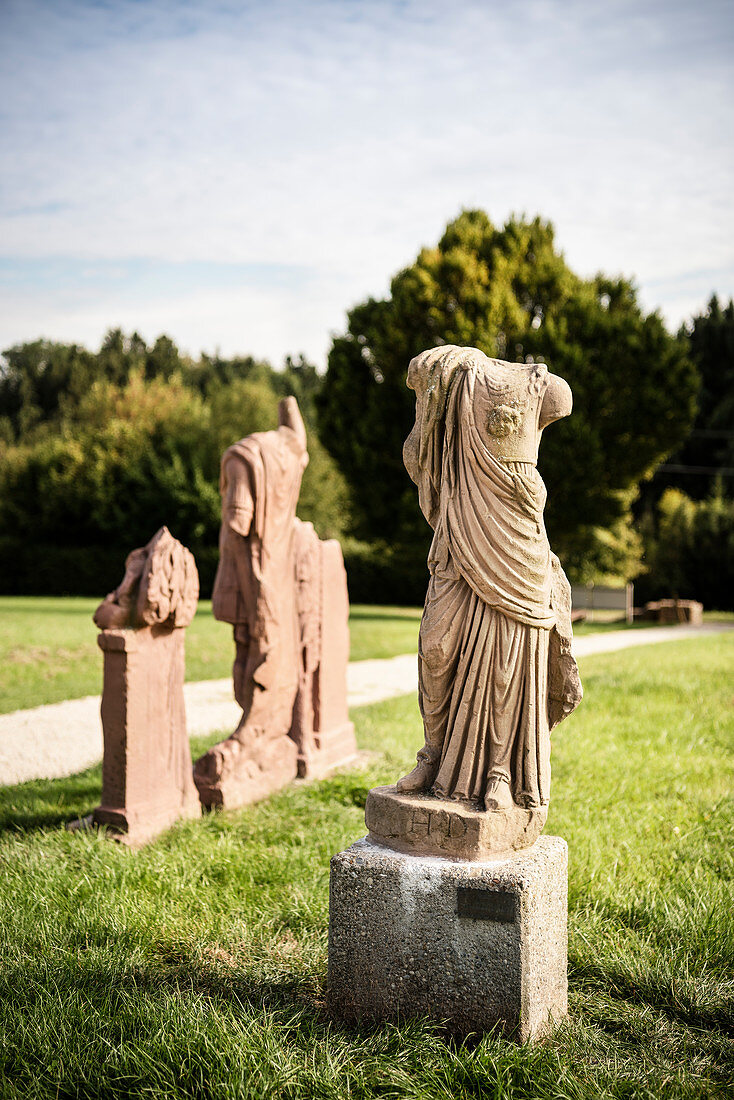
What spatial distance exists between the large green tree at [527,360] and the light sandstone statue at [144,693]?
14.3 m

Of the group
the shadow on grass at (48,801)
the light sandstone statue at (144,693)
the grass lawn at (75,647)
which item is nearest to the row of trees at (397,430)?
the grass lawn at (75,647)

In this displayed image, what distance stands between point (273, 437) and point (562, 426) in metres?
13.6

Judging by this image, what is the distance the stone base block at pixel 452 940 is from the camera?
286cm

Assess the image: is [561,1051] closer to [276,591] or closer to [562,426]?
[276,591]

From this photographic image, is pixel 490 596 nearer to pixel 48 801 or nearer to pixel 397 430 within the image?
pixel 48 801

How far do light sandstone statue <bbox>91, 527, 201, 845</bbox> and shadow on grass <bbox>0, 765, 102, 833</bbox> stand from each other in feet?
2.11

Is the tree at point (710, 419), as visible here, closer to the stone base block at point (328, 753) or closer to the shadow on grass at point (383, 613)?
the shadow on grass at point (383, 613)

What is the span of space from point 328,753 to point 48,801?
2049 mm

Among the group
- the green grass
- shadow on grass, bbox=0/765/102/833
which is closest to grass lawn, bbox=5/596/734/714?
the green grass

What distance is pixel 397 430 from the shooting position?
20719 mm

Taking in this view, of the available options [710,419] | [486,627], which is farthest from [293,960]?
[710,419]

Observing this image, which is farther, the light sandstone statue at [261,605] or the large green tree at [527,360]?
the large green tree at [527,360]

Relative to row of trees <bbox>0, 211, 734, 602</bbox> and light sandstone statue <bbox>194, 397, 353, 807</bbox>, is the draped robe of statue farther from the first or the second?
row of trees <bbox>0, 211, 734, 602</bbox>

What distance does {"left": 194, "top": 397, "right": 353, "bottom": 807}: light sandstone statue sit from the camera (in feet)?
20.1
